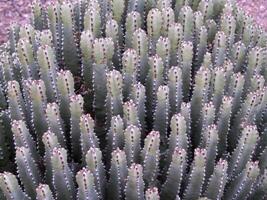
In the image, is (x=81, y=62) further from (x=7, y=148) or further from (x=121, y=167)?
(x=121, y=167)

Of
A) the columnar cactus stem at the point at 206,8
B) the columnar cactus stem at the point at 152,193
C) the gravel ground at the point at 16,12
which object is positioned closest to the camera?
the columnar cactus stem at the point at 152,193

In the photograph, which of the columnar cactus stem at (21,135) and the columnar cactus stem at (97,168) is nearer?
the columnar cactus stem at (97,168)

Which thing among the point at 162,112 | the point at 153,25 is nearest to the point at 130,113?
the point at 162,112

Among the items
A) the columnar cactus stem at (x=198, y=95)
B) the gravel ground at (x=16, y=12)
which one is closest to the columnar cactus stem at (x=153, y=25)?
the columnar cactus stem at (x=198, y=95)

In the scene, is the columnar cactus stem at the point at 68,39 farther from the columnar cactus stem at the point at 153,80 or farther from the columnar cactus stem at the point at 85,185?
the columnar cactus stem at the point at 85,185

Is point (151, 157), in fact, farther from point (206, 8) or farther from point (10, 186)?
point (206, 8)

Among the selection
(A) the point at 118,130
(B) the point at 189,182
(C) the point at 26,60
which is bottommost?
(B) the point at 189,182

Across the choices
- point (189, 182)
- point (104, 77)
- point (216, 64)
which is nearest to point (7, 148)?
point (104, 77)

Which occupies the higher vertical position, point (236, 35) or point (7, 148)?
point (236, 35)

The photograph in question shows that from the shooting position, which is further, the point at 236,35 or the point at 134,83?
the point at 236,35
